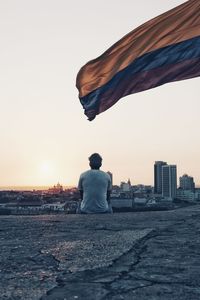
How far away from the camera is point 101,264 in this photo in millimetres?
2523

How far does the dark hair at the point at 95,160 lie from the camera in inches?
307

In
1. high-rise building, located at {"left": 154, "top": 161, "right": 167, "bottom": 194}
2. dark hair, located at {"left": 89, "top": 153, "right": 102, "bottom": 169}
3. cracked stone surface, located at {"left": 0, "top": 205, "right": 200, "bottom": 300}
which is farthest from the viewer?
high-rise building, located at {"left": 154, "top": 161, "right": 167, "bottom": 194}

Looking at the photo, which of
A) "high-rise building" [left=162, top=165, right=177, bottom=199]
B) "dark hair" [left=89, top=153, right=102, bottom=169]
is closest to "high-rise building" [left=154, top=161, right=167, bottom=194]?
"high-rise building" [left=162, top=165, right=177, bottom=199]

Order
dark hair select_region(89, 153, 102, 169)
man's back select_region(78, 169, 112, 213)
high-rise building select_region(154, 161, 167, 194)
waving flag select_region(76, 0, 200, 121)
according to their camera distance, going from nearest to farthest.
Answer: waving flag select_region(76, 0, 200, 121) < man's back select_region(78, 169, 112, 213) < dark hair select_region(89, 153, 102, 169) < high-rise building select_region(154, 161, 167, 194)

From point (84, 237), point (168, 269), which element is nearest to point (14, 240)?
point (84, 237)

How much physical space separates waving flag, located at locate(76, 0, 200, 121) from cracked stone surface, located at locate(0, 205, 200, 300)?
244 centimetres

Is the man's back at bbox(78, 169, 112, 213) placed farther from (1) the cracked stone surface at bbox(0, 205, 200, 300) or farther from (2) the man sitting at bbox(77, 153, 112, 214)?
(1) the cracked stone surface at bbox(0, 205, 200, 300)

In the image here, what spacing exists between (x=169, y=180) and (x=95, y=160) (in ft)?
563

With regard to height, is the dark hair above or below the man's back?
above

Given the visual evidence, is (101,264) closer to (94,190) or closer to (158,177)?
(94,190)

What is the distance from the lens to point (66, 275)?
226 centimetres

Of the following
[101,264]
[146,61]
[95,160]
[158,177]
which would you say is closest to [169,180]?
[158,177]

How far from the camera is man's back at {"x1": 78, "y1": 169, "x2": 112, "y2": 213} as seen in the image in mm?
7453

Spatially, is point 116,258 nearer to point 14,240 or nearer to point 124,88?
point 14,240
